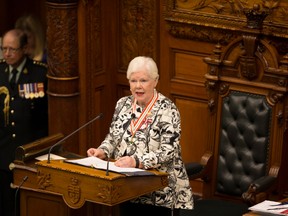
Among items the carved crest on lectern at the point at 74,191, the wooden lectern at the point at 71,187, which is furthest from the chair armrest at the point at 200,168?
the carved crest on lectern at the point at 74,191

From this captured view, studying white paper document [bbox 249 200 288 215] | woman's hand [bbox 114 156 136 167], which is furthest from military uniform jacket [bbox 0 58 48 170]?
white paper document [bbox 249 200 288 215]

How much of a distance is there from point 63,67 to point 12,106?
51cm

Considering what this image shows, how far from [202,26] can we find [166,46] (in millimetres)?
408

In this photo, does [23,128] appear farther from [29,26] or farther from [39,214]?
[39,214]

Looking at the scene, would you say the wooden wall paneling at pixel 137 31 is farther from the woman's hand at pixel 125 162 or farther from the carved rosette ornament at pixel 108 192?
the carved rosette ornament at pixel 108 192

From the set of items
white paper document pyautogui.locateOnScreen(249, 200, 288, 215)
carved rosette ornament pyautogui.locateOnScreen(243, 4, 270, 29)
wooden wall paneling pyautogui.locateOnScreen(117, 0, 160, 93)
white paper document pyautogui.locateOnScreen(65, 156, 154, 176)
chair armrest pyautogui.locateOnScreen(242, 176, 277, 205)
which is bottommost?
chair armrest pyautogui.locateOnScreen(242, 176, 277, 205)

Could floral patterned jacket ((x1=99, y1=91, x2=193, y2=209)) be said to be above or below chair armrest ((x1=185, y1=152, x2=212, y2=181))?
above

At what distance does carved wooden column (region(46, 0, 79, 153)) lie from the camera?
6941mm

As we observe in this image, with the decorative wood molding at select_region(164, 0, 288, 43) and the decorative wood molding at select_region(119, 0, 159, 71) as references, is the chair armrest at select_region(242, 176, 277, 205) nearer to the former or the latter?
the decorative wood molding at select_region(164, 0, 288, 43)

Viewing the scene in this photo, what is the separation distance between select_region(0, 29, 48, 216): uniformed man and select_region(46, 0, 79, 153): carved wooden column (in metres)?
0.26

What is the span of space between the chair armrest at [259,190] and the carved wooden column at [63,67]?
5.89 ft

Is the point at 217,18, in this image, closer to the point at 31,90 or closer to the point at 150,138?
the point at 31,90

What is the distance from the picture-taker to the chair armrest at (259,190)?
575 cm

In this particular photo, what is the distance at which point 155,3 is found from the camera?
23.1 feet
